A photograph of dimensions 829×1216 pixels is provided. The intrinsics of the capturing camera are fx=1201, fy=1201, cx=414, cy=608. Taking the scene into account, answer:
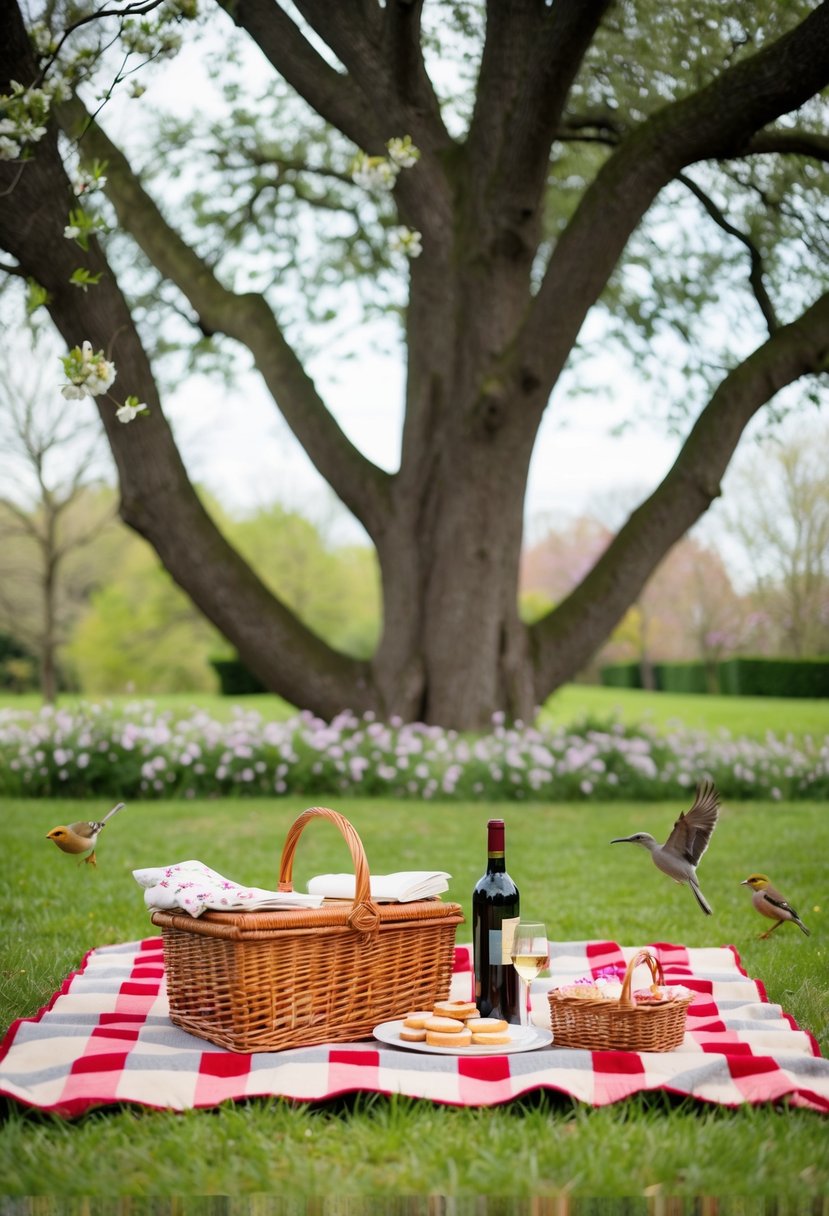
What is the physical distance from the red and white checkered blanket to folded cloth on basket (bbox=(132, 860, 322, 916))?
354 millimetres

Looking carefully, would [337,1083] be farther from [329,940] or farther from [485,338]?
[485,338]

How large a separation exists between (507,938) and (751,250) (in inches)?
348

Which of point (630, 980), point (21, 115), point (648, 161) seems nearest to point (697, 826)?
point (630, 980)

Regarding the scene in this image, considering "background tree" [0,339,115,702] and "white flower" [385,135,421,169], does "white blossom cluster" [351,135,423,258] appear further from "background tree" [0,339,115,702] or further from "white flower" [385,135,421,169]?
"background tree" [0,339,115,702]

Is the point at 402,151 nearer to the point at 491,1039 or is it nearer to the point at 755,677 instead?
the point at 491,1039

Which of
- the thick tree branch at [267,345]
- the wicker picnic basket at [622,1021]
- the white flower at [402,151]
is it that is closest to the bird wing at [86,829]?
the wicker picnic basket at [622,1021]

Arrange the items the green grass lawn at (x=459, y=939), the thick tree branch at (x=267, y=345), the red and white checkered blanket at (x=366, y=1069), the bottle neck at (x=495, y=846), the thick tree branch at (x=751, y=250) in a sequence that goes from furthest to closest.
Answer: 1. the thick tree branch at (x=751, y=250)
2. the thick tree branch at (x=267, y=345)
3. the bottle neck at (x=495, y=846)
4. the red and white checkered blanket at (x=366, y=1069)
5. the green grass lawn at (x=459, y=939)

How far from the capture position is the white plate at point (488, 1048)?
9.86 feet

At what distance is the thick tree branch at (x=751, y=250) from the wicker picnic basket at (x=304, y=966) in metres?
8.42

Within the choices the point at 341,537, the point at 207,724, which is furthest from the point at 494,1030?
the point at 341,537

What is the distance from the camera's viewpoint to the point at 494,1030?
3082mm

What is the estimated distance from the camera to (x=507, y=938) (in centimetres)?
316

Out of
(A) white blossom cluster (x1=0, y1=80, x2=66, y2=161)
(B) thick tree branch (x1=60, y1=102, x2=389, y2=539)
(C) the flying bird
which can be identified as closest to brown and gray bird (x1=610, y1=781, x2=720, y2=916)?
(C) the flying bird

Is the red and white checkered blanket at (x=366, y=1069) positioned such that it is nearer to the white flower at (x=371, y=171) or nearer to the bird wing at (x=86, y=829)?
the bird wing at (x=86, y=829)
